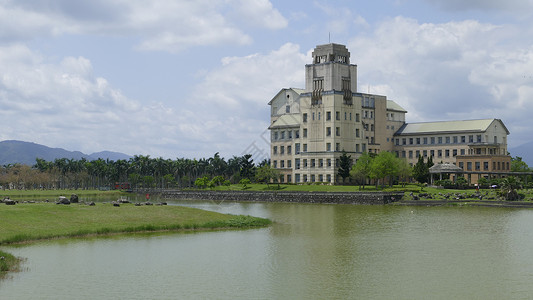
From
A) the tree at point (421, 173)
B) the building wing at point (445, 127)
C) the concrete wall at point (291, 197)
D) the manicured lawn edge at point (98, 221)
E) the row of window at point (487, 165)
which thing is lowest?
the manicured lawn edge at point (98, 221)

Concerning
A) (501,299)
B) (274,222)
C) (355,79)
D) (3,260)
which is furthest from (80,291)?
(355,79)

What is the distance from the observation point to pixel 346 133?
15400cm

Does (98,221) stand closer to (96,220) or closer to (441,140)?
(96,220)

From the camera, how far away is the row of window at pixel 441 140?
16135 centimetres

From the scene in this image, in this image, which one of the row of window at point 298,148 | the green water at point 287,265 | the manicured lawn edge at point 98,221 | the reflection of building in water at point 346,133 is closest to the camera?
the green water at point 287,265

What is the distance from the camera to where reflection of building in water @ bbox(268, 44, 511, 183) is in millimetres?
152125

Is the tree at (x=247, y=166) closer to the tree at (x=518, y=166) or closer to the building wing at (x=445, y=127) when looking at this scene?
the building wing at (x=445, y=127)

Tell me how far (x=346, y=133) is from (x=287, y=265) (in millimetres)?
115115

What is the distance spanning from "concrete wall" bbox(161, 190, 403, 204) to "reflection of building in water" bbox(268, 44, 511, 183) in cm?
2566

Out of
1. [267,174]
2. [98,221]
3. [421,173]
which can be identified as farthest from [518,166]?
[98,221]

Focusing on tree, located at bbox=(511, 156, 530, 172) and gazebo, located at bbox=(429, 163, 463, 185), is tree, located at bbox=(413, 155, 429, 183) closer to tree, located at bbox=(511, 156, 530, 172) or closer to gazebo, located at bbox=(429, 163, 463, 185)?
gazebo, located at bbox=(429, 163, 463, 185)

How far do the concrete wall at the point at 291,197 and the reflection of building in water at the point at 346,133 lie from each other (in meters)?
25.7

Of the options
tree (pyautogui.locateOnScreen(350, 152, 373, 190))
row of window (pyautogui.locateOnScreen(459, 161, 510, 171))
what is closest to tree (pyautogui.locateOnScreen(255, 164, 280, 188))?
tree (pyautogui.locateOnScreen(350, 152, 373, 190))

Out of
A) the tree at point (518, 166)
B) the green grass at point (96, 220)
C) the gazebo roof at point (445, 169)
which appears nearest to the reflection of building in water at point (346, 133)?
the tree at point (518, 166)
